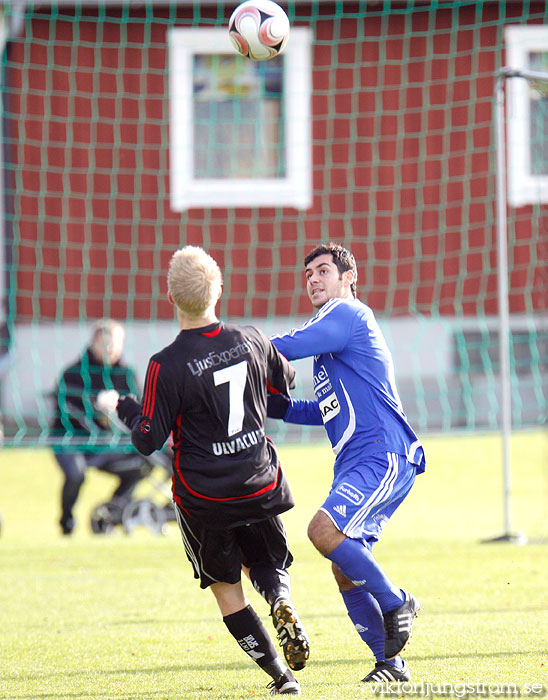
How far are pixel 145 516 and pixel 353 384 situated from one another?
6.05m

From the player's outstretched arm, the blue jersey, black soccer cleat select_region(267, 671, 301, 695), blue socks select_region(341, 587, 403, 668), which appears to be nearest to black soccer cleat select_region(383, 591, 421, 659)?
blue socks select_region(341, 587, 403, 668)

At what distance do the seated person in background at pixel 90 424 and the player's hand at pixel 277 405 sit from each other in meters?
5.44

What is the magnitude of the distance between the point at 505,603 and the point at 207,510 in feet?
9.33

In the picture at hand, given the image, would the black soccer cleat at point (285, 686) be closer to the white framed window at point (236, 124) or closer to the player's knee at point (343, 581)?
the player's knee at point (343, 581)

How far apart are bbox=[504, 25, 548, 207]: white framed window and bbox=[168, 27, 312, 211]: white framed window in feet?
8.80

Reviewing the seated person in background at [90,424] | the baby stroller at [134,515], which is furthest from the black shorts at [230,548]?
the baby stroller at [134,515]

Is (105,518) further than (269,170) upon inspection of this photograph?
No

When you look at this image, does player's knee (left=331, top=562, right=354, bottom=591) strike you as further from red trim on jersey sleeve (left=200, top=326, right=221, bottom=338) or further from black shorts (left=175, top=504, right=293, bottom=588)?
red trim on jersey sleeve (left=200, top=326, right=221, bottom=338)

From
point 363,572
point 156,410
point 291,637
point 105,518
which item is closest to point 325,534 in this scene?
point 363,572

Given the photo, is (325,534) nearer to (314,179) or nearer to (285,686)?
(285,686)

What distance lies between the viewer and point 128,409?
4.39 metres

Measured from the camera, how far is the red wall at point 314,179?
15453 mm

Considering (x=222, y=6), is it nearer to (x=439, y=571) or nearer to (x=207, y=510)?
(x=439, y=571)

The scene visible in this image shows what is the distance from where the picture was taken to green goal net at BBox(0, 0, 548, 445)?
50.5 feet
